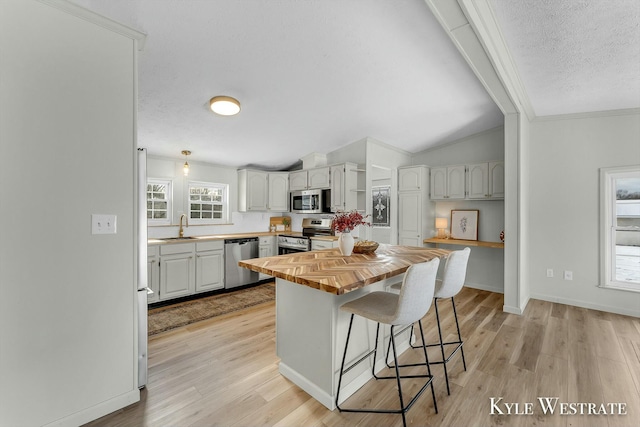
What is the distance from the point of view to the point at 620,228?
3.51 m

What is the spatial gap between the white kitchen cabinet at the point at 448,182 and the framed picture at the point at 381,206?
1008 millimetres

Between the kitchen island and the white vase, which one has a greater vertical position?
the white vase

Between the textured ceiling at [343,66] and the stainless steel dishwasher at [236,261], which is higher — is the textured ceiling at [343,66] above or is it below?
above

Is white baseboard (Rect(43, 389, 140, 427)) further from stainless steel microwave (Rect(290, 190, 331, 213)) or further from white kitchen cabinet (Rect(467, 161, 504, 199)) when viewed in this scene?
white kitchen cabinet (Rect(467, 161, 504, 199))

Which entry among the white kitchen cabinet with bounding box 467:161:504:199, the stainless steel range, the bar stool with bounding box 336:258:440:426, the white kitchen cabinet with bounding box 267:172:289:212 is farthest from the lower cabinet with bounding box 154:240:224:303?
the white kitchen cabinet with bounding box 467:161:504:199

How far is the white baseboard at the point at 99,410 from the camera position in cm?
160

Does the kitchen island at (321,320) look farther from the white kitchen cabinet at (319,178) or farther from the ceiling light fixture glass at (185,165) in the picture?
the ceiling light fixture glass at (185,165)

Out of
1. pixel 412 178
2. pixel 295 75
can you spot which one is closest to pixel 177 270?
pixel 295 75

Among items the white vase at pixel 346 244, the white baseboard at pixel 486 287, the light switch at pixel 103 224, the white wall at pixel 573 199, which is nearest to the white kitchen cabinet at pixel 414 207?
the white baseboard at pixel 486 287

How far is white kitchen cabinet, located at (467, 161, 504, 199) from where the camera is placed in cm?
416

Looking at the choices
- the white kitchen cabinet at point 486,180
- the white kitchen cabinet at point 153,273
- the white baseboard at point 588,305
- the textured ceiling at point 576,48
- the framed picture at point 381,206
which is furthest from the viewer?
the framed picture at point 381,206

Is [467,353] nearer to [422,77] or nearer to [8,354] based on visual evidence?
[422,77]

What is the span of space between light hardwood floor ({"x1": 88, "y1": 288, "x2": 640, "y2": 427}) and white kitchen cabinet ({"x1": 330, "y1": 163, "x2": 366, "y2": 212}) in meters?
2.11

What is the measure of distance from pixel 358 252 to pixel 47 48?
2.47 metres
